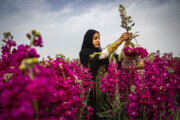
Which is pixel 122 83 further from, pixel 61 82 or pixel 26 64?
pixel 26 64

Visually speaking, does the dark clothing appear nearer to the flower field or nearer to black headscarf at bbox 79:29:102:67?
black headscarf at bbox 79:29:102:67

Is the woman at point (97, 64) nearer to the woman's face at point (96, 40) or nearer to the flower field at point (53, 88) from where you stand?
the woman's face at point (96, 40)

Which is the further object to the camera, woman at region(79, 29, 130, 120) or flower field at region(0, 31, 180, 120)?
woman at region(79, 29, 130, 120)

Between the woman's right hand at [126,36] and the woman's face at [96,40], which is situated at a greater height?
the woman's face at [96,40]

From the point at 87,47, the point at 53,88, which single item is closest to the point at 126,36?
the point at 87,47

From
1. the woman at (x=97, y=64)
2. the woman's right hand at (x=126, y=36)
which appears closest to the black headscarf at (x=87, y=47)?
the woman at (x=97, y=64)

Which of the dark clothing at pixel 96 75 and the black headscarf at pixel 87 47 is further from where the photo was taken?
the black headscarf at pixel 87 47

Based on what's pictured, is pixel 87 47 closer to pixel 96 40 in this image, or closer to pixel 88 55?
pixel 96 40

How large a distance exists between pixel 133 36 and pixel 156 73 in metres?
0.99

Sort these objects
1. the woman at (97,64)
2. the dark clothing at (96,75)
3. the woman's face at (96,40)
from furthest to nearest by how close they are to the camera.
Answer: the woman's face at (96,40), the dark clothing at (96,75), the woman at (97,64)

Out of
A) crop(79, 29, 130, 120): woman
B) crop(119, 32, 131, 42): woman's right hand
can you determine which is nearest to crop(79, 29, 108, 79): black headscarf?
crop(79, 29, 130, 120): woman

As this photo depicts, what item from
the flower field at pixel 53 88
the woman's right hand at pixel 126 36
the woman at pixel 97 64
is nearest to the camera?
the flower field at pixel 53 88

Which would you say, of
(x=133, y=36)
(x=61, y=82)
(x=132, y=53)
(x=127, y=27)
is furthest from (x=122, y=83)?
(x=61, y=82)

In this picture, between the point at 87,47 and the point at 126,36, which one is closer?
the point at 126,36
